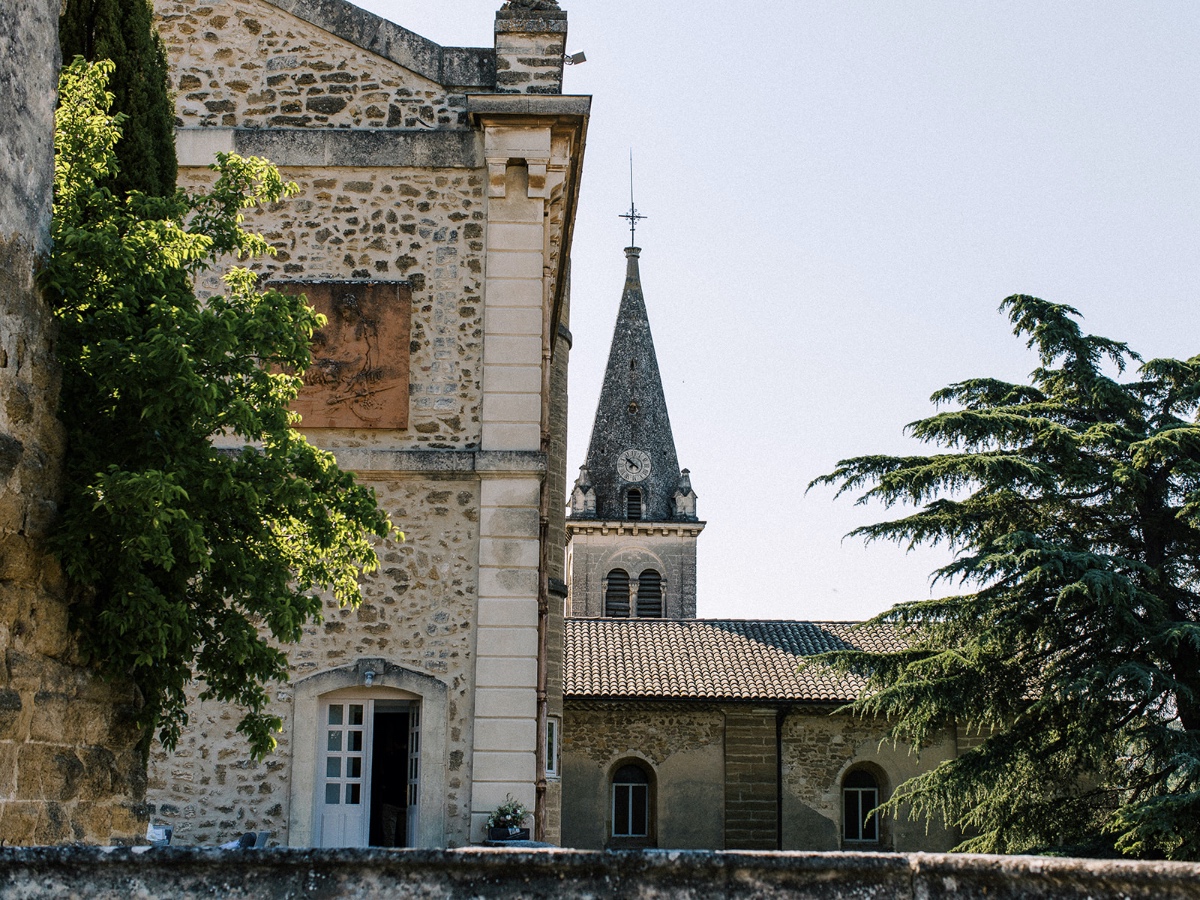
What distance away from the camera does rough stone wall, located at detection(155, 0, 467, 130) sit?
41.1 ft

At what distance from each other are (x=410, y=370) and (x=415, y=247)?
3.85ft

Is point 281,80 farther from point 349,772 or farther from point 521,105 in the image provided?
point 349,772

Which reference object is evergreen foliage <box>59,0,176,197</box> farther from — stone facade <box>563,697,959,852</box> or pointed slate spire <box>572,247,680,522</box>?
pointed slate spire <box>572,247,680,522</box>

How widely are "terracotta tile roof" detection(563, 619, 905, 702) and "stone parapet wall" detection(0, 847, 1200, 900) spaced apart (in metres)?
22.5

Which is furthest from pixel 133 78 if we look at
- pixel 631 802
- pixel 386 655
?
pixel 631 802

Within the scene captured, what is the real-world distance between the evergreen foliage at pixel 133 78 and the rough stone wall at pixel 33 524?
0.69 m

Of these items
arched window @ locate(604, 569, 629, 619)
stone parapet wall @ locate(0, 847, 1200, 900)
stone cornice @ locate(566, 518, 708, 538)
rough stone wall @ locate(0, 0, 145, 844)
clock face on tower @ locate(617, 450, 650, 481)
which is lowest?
stone parapet wall @ locate(0, 847, 1200, 900)

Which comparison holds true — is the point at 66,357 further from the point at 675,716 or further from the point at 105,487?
the point at 675,716

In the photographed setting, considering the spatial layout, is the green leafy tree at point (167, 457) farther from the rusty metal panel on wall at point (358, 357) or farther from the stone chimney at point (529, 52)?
the stone chimney at point (529, 52)

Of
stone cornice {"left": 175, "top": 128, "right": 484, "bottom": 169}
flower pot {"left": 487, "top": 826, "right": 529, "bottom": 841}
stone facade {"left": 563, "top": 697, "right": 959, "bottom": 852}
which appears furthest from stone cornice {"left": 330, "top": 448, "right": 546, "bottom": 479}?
stone facade {"left": 563, "top": 697, "right": 959, "bottom": 852}

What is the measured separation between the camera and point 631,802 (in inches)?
1079

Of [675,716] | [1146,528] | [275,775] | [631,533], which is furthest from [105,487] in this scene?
[631,533]

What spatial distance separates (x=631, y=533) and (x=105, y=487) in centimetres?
4609

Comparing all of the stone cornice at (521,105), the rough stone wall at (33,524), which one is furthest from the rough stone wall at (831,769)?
the rough stone wall at (33,524)
